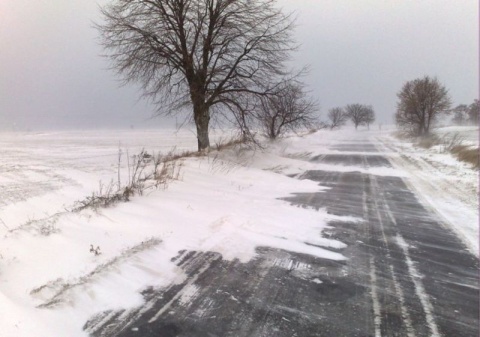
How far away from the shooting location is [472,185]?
35.4 ft

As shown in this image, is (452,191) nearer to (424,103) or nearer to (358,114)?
(424,103)

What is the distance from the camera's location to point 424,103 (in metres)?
44.8

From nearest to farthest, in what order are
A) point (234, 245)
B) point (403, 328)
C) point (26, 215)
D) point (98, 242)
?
point (403, 328) → point (98, 242) → point (234, 245) → point (26, 215)

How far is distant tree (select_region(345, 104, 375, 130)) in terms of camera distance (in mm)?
125875

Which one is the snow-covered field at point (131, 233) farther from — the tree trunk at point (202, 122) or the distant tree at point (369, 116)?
the distant tree at point (369, 116)

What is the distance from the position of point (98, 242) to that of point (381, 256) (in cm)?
400

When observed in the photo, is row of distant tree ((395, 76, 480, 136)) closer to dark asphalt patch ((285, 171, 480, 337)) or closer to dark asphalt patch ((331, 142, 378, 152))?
dark asphalt patch ((331, 142, 378, 152))

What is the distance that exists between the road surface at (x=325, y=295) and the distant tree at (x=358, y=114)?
127309 millimetres

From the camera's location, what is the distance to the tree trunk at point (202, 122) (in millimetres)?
17594

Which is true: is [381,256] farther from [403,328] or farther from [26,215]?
[26,215]

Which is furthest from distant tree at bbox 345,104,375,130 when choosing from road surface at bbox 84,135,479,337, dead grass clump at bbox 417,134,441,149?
road surface at bbox 84,135,479,337

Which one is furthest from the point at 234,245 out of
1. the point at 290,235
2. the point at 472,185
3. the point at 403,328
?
the point at 472,185

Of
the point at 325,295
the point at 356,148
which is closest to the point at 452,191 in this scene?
the point at 325,295

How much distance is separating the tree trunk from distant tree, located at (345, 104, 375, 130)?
382 ft
